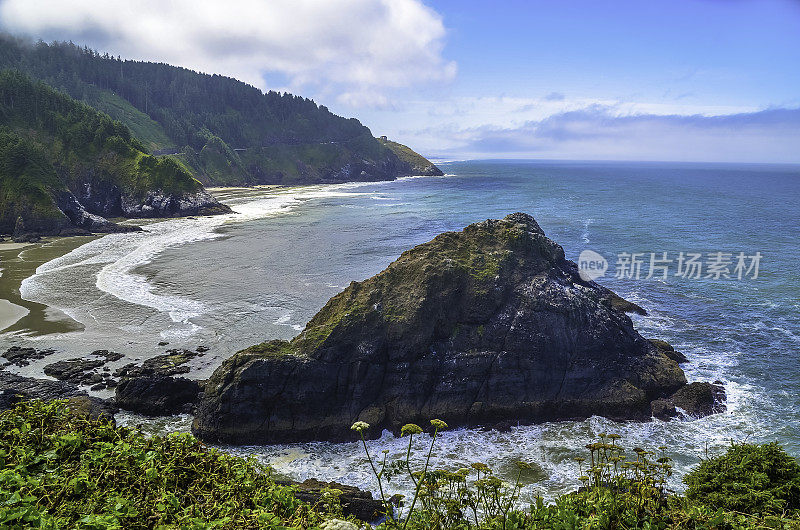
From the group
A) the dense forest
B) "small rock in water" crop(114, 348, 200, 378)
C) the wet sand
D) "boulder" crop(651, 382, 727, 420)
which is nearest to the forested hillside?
the wet sand

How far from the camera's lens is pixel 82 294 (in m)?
39.5

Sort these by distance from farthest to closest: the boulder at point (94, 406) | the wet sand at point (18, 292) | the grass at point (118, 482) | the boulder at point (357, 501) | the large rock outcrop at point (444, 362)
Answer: the wet sand at point (18, 292)
the large rock outcrop at point (444, 362)
the boulder at point (94, 406)
the boulder at point (357, 501)
the grass at point (118, 482)

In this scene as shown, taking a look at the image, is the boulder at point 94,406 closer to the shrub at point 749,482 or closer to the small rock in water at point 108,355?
the small rock in water at point 108,355

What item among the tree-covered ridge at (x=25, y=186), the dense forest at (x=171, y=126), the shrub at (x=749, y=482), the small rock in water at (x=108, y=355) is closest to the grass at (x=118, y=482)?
the shrub at (x=749, y=482)

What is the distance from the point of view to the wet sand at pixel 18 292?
106 feet

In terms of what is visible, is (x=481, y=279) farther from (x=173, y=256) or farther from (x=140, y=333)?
(x=173, y=256)

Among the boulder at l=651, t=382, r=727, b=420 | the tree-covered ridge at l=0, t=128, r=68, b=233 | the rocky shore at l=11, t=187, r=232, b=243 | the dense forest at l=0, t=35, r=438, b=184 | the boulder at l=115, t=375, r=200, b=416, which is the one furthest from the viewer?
the dense forest at l=0, t=35, r=438, b=184

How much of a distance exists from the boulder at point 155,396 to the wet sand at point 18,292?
1286 cm

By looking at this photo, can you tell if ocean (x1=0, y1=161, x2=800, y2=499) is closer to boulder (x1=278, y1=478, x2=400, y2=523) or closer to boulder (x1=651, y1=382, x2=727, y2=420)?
boulder (x1=651, y1=382, x2=727, y2=420)

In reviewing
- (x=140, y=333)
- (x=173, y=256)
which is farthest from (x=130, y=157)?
(x=140, y=333)

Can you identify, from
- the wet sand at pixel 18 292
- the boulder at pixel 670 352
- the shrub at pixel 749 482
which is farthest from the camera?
the wet sand at pixel 18 292

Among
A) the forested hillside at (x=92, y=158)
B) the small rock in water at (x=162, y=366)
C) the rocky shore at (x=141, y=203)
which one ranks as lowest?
the small rock in water at (x=162, y=366)

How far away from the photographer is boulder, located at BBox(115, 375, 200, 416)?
22016 mm

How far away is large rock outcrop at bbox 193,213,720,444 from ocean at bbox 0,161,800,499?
44.7 inches
